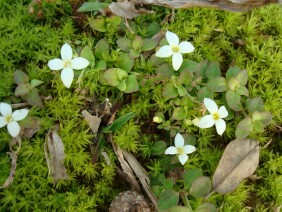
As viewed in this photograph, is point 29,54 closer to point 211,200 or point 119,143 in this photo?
point 119,143

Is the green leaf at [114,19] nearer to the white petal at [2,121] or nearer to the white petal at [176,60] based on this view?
the white petal at [176,60]

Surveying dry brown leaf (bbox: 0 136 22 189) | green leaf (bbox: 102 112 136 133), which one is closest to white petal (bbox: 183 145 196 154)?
green leaf (bbox: 102 112 136 133)

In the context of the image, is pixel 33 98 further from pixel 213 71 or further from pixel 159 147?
pixel 213 71

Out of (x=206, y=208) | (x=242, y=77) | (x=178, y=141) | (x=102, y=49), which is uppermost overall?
(x=102, y=49)

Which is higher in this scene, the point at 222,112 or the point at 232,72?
the point at 232,72

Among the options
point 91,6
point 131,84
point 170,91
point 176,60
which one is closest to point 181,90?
point 170,91

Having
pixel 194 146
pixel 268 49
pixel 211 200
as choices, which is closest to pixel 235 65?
pixel 268 49

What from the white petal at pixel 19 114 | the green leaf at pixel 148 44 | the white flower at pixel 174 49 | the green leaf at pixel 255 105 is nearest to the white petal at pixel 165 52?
the white flower at pixel 174 49
